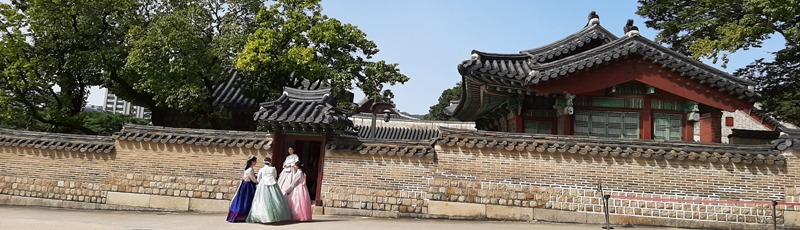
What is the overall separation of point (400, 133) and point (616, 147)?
1964 cm

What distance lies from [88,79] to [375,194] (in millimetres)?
13174

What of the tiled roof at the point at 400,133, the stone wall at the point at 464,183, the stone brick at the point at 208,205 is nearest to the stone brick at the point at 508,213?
the stone wall at the point at 464,183

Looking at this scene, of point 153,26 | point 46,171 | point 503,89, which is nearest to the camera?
point 503,89

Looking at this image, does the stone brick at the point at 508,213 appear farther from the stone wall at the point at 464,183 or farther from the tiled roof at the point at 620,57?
the tiled roof at the point at 620,57

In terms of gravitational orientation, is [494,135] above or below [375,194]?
above

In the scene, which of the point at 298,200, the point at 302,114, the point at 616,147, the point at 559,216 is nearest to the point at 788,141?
the point at 616,147

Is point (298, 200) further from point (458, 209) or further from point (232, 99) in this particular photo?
point (232, 99)

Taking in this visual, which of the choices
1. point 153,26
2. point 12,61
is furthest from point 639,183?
point 12,61

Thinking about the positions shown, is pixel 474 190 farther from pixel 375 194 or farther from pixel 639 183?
pixel 639 183

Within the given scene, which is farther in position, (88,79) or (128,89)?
(128,89)

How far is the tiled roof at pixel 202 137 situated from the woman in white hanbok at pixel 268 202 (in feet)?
7.25

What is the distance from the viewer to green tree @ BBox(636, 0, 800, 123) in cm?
1769

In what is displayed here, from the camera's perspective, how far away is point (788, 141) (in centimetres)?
979

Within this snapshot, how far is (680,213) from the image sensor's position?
10180 mm
